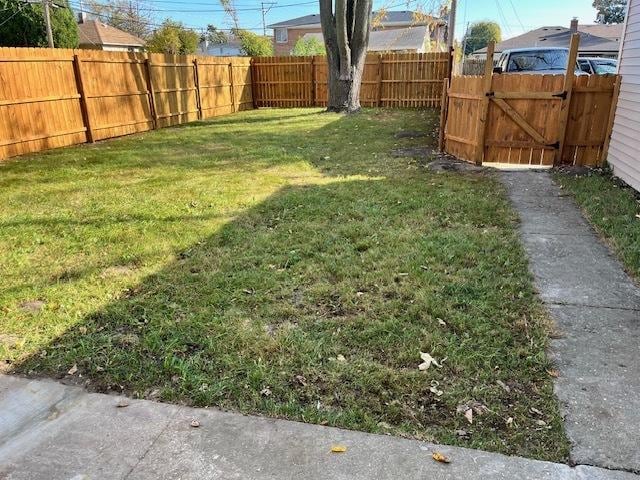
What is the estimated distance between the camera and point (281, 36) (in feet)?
152

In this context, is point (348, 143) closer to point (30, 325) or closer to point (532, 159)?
point (532, 159)

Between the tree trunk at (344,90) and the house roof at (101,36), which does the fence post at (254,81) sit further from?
the house roof at (101,36)

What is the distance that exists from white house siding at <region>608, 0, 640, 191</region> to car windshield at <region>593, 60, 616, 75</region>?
17.3 feet

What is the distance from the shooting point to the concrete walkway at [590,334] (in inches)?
87.9

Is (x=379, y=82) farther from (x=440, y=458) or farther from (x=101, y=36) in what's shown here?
(x=101, y=36)

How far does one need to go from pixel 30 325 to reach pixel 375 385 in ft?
7.61

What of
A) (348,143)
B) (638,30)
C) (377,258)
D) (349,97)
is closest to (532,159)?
(638,30)

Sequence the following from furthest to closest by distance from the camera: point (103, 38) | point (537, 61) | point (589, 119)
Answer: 1. point (103, 38)
2. point (537, 61)
3. point (589, 119)

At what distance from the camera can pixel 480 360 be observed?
2.82 metres

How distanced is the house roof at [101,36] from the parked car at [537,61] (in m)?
31.9

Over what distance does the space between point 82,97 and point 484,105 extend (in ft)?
26.6

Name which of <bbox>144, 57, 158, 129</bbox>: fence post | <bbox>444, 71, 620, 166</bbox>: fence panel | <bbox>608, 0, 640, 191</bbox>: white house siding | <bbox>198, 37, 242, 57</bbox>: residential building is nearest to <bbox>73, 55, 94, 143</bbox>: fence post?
<bbox>144, 57, 158, 129</bbox>: fence post

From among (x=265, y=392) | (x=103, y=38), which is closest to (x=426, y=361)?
(x=265, y=392)

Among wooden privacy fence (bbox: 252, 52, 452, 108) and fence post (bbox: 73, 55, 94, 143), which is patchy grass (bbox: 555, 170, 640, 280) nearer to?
fence post (bbox: 73, 55, 94, 143)
